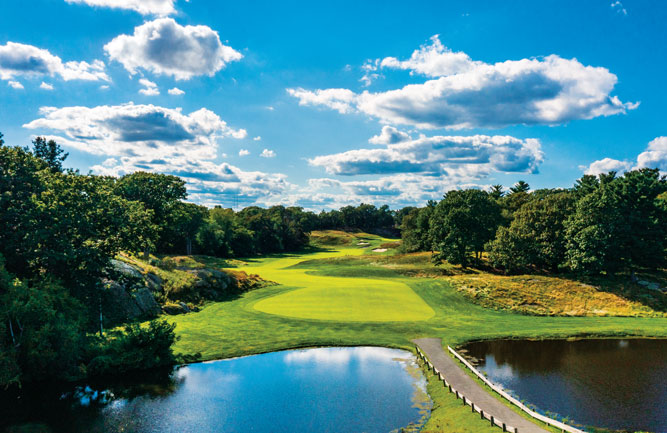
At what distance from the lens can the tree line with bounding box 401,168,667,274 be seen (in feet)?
163

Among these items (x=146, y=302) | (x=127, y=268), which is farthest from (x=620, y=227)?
(x=127, y=268)

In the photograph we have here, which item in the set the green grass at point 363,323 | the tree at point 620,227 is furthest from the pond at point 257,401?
the tree at point 620,227

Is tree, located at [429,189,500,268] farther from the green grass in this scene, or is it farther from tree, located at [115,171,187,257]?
tree, located at [115,171,187,257]

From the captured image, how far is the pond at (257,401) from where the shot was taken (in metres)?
18.3

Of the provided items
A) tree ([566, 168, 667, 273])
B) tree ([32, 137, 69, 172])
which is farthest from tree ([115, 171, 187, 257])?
tree ([566, 168, 667, 273])

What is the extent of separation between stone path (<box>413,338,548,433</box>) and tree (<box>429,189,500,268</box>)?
1488 inches

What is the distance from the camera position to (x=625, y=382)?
22812 millimetres

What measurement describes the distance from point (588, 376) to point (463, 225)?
44134 mm

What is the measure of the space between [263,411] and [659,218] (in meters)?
59.3

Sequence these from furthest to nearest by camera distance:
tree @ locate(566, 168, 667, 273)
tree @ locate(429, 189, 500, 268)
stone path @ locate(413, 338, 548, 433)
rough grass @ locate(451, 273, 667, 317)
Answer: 1. tree @ locate(429, 189, 500, 268)
2. tree @ locate(566, 168, 667, 273)
3. rough grass @ locate(451, 273, 667, 317)
4. stone path @ locate(413, 338, 548, 433)

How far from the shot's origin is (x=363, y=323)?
118 ft

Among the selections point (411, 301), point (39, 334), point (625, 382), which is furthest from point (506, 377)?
point (39, 334)

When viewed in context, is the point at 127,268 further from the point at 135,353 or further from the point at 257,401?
the point at 257,401

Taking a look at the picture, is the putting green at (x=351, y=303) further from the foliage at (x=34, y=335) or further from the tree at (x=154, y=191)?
the tree at (x=154, y=191)
